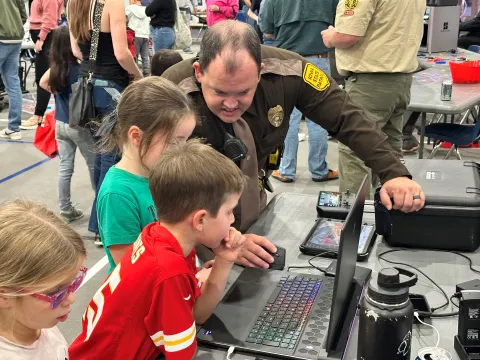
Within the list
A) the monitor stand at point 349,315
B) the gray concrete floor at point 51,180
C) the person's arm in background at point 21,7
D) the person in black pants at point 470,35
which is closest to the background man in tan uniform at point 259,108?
the monitor stand at point 349,315

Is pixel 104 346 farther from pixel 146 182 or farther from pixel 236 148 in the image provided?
pixel 236 148

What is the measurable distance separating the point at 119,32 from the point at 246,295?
210 centimetres

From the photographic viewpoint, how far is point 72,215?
386cm

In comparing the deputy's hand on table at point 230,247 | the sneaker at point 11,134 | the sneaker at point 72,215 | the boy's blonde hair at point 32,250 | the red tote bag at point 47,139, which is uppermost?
the boy's blonde hair at point 32,250

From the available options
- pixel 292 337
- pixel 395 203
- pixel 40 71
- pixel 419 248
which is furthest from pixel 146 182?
pixel 40 71

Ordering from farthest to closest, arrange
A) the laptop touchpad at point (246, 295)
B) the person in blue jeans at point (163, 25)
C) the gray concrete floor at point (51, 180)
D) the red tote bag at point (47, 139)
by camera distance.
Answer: the person in blue jeans at point (163, 25)
the gray concrete floor at point (51, 180)
the red tote bag at point (47, 139)
the laptop touchpad at point (246, 295)

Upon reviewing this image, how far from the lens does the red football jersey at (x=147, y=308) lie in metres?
1.28

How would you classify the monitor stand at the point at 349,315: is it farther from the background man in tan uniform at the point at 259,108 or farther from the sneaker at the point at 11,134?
the sneaker at the point at 11,134

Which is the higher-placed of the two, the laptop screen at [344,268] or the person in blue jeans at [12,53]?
the laptop screen at [344,268]

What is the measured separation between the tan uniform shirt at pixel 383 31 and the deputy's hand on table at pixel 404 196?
163 cm

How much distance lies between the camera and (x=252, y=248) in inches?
68.3

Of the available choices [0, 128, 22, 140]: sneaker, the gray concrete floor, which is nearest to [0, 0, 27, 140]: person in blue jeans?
[0, 128, 22, 140]: sneaker

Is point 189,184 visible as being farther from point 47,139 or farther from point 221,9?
point 221,9

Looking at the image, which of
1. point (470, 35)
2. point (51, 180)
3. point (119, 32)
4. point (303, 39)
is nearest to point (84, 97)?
point (119, 32)
